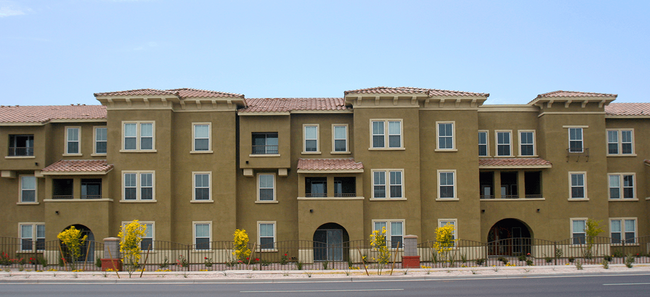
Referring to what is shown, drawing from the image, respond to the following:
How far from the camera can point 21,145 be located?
31703 millimetres

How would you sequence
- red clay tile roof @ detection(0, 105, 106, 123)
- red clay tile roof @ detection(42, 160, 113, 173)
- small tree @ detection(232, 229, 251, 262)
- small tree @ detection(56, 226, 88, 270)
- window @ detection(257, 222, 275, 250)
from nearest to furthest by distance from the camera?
small tree @ detection(232, 229, 251, 262), small tree @ detection(56, 226, 88, 270), red clay tile roof @ detection(42, 160, 113, 173), window @ detection(257, 222, 275, 250), red clay tile roof @ detection(0, 105, 106, 123)

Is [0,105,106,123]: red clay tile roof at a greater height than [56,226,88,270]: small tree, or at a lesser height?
greater

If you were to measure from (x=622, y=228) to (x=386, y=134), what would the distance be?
14615mm

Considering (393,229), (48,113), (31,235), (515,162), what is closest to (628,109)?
(515,162)

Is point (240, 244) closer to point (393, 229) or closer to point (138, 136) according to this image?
point (393, 229)

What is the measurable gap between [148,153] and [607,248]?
82.9 ft

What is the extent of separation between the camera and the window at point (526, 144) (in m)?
31.9

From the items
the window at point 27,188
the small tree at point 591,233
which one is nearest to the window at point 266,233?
the window at point 27,188

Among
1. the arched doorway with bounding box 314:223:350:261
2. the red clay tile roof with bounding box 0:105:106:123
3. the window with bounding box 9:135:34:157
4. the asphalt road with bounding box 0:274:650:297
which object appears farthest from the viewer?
the window with bounding box 9:135:34:157

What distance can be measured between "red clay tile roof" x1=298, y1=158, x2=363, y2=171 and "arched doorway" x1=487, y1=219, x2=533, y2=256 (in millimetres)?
9760

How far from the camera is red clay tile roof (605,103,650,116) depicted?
31953 millimetres

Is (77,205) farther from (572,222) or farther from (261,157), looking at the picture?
(572,222)

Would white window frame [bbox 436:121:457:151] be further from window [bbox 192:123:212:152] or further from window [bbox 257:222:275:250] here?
window [bbox 192:123:212:152]

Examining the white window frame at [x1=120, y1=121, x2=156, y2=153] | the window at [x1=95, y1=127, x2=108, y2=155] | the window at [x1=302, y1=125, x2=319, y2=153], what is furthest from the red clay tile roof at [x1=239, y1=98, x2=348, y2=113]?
the window at [x1=95, y1=127, x2=108, y2=155]
